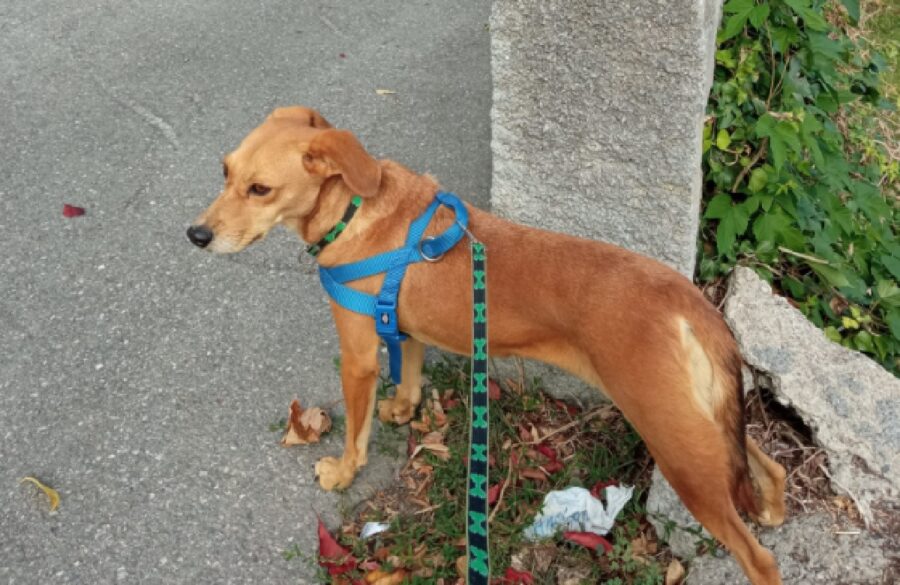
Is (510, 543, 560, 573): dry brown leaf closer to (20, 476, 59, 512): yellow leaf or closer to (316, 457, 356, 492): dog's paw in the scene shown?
(316, 457, 356, 492): dog's paw

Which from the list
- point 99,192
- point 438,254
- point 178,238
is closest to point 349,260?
point 438,254

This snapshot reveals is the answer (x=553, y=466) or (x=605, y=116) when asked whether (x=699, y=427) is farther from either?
(x=605, y=116)

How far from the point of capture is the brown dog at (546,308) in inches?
108

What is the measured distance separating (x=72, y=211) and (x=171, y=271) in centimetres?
84

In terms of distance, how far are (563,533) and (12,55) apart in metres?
5.57

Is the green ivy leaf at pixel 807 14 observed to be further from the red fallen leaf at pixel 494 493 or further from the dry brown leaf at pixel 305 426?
the dry brown leaf at pixel 305 426

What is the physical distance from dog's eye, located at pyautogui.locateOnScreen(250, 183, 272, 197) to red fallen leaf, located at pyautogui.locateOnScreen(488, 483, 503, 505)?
5.48ft

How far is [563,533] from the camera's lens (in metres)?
3.46

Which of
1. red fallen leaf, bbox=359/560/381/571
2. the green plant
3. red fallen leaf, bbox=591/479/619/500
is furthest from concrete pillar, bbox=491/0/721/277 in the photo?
red fallen leaf, bbox=359/560/381/571

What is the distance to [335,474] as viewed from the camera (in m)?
3.63

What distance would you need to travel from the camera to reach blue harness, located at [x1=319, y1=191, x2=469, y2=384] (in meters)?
3.12

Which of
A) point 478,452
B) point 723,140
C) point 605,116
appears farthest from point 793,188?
point 478,452

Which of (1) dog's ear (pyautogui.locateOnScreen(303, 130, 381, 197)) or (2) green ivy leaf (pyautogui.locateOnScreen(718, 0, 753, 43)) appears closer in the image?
(1) dog's ear (pyautogui.locateOnScreen(303, 130, 381, 197))

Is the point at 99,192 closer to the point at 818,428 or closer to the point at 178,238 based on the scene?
the point at 178,238
